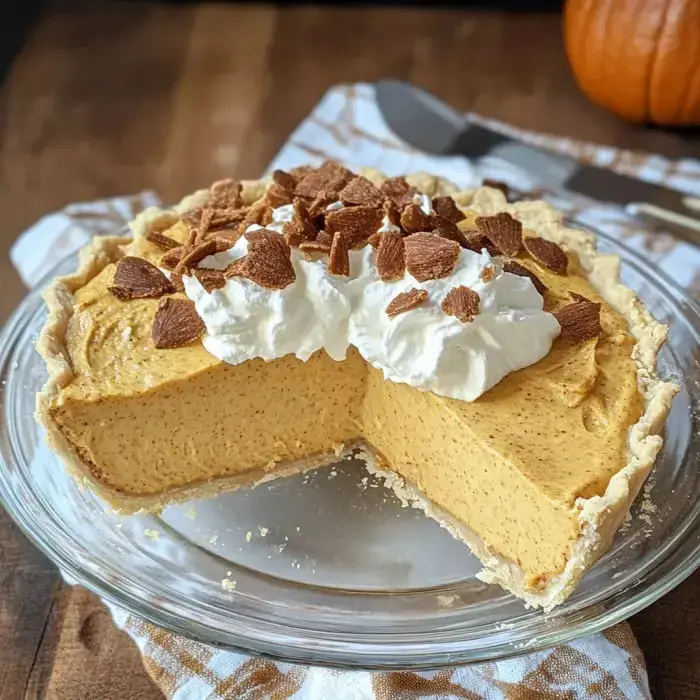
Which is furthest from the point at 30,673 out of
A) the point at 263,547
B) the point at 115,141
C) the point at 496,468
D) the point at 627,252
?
the point at 115,141

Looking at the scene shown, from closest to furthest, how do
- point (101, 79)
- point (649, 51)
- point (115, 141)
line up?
point (649, 51)
point (115, 141)
point (101, 79)

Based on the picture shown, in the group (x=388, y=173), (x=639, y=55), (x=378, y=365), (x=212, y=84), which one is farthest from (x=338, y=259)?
(x=212, y=84)

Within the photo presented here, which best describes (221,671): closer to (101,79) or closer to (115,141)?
(115,141)

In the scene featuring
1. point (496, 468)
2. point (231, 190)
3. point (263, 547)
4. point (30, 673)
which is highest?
point (231, 190)

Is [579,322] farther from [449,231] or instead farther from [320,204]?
[320,204]

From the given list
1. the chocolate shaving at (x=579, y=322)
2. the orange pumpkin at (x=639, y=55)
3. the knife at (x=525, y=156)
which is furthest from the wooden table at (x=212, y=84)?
the chocolate shaving at (x=579, y=322)

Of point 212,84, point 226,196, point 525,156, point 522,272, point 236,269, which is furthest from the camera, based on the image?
point 212,84
